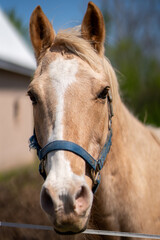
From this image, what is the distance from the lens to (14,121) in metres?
10.1

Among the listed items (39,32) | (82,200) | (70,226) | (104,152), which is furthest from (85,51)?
(70,226)

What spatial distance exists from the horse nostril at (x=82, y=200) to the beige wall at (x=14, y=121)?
777cm

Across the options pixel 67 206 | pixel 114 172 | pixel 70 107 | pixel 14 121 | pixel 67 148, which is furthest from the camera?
pixel 14 121

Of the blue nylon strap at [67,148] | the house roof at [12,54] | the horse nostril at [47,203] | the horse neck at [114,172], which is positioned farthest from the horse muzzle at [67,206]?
the house roof at [12,54]

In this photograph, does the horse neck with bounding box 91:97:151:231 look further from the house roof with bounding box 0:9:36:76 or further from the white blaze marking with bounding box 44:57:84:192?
the house roof with bounding box 0:9:36:76

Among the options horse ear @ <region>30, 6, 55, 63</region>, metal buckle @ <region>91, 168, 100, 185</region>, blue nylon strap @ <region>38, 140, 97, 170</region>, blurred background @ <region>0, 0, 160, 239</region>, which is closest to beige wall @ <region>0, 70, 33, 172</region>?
blurred background @ <region>0, 0, 160, 239</region>

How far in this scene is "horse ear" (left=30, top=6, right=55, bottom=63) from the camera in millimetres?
2355

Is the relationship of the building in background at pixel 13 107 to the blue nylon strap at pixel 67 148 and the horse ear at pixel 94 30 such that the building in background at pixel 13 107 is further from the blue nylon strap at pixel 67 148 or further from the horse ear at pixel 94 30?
the blue nylon strap at pixel 67 148

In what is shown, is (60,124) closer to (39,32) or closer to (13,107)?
(39,32)

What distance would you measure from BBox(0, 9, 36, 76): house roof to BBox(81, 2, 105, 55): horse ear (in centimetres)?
693

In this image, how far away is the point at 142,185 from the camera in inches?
91.7

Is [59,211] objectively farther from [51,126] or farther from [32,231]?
[32,231]

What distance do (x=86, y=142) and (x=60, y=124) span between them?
0.71 feet

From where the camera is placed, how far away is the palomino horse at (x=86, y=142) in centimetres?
164
